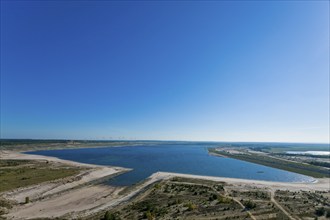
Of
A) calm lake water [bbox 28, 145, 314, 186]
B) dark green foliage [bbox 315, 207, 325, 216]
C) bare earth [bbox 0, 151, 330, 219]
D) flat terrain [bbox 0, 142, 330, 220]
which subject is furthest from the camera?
calm lake water [bbox 28, 145, 314, 186]

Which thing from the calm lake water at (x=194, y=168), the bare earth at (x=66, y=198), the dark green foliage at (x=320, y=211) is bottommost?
the calm lake water at (x=194, y=168)

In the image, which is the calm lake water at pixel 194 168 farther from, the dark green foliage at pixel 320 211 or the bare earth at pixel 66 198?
the dark green foliage at pixel 320 211

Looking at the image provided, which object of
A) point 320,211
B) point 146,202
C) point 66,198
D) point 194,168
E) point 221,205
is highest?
point 320,211

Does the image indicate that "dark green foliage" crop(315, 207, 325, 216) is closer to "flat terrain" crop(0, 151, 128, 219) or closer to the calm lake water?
"flat terrain" crop(0, 151, 128, 219)

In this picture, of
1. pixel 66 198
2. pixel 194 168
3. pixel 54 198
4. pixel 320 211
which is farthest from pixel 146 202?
pixel 194 168

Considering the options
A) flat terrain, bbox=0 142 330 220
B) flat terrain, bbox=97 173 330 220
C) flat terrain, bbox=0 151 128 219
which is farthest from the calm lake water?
flat terrain, bbox=97 173 330 220

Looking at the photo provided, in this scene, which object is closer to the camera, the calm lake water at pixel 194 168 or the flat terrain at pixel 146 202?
the flat terrain at pixel 146 202

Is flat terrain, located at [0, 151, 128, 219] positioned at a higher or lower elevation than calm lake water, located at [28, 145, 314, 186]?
higher

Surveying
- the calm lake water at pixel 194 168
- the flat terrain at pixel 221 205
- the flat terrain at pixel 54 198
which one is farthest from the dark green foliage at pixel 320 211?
the calm lake water at pixel 194 168

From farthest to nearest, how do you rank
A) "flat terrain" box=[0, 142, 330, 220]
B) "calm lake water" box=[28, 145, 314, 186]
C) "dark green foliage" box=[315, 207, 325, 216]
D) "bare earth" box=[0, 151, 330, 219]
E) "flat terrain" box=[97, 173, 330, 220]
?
"calm lake water" box=[28, 145, 314, 186] → "dark green foliage" box=[315, 207, 325, 216] → "bare earth" box=[0, 151, 330, 219] → "flat terrain" box=[0, 142, 330, 220] → "flat terrain" box=[97, 173, 330, 220]

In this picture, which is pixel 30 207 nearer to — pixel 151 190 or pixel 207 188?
pixel 151 190

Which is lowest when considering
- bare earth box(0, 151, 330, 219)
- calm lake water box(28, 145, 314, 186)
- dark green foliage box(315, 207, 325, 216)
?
calm lake water box(28, 145, 314, 186)

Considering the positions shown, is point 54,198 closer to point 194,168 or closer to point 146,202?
point 146,202
